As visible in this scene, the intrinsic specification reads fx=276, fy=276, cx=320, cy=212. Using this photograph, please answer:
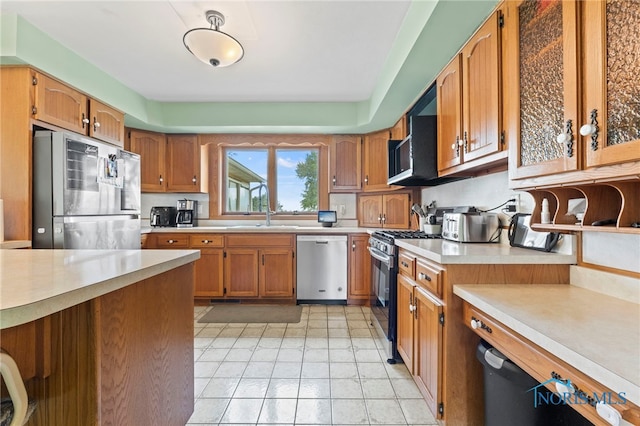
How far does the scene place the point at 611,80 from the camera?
2.71 feet

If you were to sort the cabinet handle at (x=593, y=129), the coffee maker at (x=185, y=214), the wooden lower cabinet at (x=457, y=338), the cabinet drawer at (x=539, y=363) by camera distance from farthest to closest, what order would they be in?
the coffee maker at (x=185, y=214) → the wooden lower cabinet at (x=457, y=338) → the cabinet handle at (x=593, y=129) → the cabinet drawer at (x=539, y=363)

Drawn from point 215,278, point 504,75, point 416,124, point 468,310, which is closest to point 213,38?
point 416,124

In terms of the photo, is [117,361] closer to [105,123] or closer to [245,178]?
[105,123]

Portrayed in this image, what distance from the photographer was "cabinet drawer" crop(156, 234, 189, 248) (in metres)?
3.30

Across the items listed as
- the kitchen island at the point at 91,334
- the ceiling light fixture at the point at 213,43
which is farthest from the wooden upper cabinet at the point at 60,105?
the kitchen island at the point at 91,334

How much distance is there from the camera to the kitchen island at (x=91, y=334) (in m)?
0.74

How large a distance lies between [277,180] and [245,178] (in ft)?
1.53

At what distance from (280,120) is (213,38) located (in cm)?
160

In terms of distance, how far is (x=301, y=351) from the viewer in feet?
7.29

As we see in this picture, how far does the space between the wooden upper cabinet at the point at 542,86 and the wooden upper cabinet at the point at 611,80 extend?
0.03 meters

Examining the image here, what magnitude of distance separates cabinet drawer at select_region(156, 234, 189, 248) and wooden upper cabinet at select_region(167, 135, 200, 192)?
2.11 feet

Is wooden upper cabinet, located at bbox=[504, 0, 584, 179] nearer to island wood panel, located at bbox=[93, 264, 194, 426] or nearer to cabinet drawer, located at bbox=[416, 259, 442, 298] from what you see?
cabinet drawer, located at bbox=[416, 259, 442, 298]

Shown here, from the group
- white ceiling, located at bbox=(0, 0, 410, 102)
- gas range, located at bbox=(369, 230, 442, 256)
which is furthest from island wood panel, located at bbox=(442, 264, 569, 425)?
white ceiling, located at bbox=(0, 0, 410, 102)

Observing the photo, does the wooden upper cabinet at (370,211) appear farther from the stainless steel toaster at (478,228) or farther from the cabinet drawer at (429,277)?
the cabinet drawer at (429,277)
